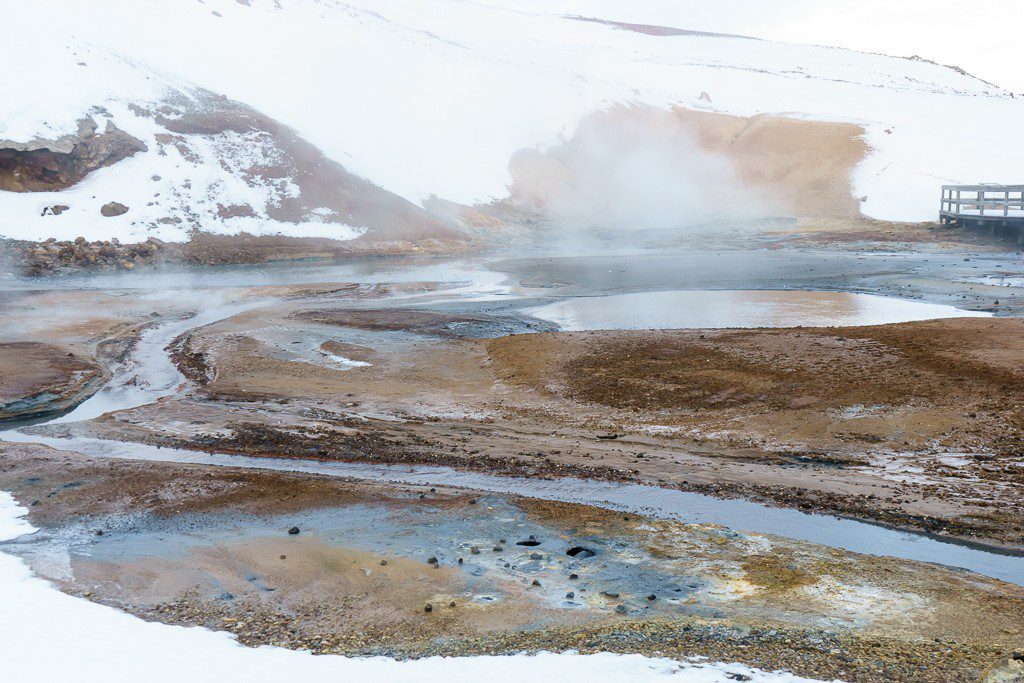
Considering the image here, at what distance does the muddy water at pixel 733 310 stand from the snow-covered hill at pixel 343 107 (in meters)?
24.3

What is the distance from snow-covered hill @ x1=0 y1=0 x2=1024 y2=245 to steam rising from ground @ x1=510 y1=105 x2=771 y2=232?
1.82 meters

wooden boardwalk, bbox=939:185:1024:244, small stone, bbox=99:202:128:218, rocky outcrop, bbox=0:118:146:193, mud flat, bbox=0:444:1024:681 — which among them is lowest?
mud flat, bbox=0:444:1024:681

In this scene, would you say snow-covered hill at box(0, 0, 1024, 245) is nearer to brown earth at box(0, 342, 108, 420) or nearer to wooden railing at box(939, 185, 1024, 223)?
wooden railing at box(939, 185, 1024, 223)

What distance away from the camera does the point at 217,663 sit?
21.4 ft

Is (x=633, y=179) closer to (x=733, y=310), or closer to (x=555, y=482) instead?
(x=733, y=310)

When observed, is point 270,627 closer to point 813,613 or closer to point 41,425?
point 813,613

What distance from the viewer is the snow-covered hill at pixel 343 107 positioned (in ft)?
151

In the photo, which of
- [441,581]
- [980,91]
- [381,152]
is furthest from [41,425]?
[980,91]

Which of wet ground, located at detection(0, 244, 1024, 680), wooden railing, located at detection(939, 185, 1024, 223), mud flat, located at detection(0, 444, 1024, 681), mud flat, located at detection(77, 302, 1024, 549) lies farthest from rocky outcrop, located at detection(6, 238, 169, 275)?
wooden railing, located at detection(939, 185, 1024, 223)

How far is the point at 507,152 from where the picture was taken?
61.6 m

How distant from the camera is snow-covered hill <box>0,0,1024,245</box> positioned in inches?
1817

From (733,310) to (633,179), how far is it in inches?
1560

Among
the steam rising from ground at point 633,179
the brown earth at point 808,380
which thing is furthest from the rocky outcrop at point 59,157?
the brown earth at point 808,380

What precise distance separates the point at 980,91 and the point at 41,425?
97.5m
